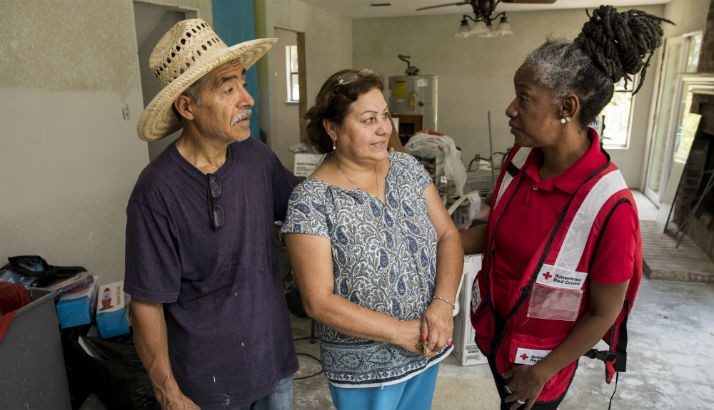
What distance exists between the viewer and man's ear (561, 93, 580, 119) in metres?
1.14

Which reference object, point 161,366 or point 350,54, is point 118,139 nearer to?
point 161,366

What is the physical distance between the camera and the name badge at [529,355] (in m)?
1.28

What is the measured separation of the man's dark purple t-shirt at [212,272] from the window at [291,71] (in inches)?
329

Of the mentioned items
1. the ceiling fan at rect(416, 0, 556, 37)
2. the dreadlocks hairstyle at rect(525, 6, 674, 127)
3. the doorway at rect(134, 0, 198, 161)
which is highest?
the ceiling fan at rect(416, 0, 556, 37)

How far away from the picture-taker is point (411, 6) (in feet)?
22.7

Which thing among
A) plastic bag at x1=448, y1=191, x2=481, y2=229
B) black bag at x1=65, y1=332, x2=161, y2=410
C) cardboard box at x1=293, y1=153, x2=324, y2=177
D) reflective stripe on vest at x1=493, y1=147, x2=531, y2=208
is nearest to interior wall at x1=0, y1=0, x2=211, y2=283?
black bag at x1=65, y1=332, x2=161, y2=410

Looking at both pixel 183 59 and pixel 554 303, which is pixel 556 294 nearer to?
pixel 554 303

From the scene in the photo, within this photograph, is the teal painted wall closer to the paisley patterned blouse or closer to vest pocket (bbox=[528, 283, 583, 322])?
A: the paisley patterned blouse

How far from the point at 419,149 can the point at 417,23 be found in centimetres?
554

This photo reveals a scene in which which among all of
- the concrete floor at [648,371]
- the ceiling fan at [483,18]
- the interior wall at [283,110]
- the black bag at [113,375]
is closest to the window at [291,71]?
the interior wall at [283,110]

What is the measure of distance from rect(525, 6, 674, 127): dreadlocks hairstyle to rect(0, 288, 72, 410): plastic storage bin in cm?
201

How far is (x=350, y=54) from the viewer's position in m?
8.58

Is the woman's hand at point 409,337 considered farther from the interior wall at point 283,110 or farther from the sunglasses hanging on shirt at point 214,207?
the interior wall at point 283,110

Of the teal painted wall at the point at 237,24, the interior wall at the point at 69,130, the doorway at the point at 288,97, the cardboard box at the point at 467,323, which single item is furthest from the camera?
the doorway at the point at 288,97
